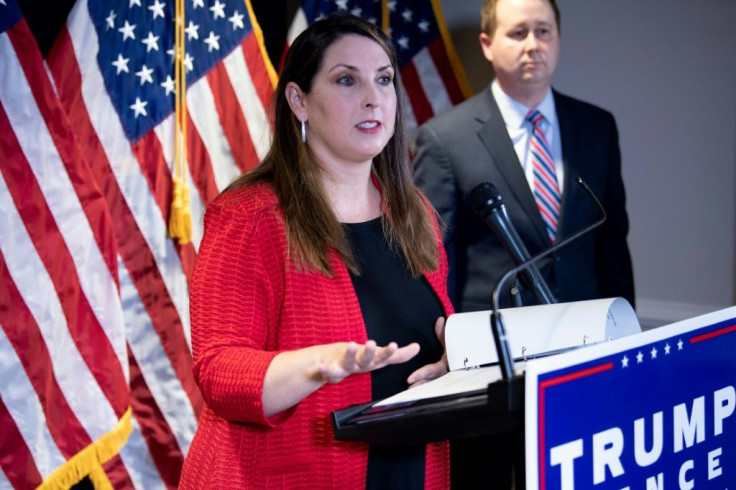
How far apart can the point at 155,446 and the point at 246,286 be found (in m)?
1.69

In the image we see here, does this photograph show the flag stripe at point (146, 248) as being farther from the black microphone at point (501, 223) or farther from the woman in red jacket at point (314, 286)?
the black microphone at point (501, 223)

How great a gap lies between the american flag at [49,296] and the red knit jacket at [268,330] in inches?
43.5

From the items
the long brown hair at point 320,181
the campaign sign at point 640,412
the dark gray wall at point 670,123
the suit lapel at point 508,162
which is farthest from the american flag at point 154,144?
the campaign sign at point 640,412

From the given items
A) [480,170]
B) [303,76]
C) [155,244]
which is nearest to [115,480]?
[155,244]

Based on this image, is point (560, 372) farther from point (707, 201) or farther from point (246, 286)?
point (707, 201)

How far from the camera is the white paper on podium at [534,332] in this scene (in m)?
1.54

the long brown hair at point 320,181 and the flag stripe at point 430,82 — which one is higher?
the flag stripe at point 430,82

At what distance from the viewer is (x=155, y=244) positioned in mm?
3066

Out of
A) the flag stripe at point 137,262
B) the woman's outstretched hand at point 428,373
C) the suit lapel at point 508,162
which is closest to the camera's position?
the woman's outstretched hand at point 428,373

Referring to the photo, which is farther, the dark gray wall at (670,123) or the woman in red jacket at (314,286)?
the dark gray wall at (670,123)

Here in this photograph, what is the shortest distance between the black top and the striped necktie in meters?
1.26

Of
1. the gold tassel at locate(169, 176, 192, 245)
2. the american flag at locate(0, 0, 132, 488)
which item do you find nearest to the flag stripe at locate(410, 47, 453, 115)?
the gold tassel at locate(169, 176, 192, 245)

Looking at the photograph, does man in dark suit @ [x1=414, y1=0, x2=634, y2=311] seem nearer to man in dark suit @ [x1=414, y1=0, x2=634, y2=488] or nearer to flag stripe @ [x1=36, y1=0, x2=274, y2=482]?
man in dark suit @ [x1=414, y1=0, x2=634, y2=488]

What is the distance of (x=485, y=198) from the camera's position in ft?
5.49
